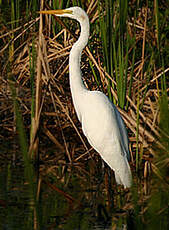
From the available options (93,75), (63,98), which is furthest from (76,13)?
(63,98)

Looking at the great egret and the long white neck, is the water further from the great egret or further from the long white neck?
the long white neck

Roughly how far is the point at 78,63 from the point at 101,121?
51 cm

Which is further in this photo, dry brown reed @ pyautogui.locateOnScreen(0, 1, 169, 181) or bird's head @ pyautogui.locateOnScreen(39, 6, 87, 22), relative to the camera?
dry brown reed @ pyautogui.locateOnScreen(0, 1, 169, 181)

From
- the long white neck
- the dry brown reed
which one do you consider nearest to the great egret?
the long white neck

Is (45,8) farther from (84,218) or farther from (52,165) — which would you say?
(84,218)

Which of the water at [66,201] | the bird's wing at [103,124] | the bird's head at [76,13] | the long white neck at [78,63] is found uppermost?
the bird's head at [76,13]

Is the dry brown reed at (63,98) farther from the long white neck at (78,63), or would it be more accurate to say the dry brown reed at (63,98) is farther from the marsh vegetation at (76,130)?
the long white neck at (78,63)

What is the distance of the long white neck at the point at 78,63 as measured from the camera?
3688mm

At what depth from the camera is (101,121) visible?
3.62m

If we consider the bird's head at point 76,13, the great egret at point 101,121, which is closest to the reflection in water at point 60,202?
the great egret at point 101,121

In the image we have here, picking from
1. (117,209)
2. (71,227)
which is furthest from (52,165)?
(71,227)

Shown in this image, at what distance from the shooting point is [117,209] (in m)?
3.07

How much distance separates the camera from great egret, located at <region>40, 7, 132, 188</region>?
3.53 metres

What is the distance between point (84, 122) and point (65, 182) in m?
0.52
